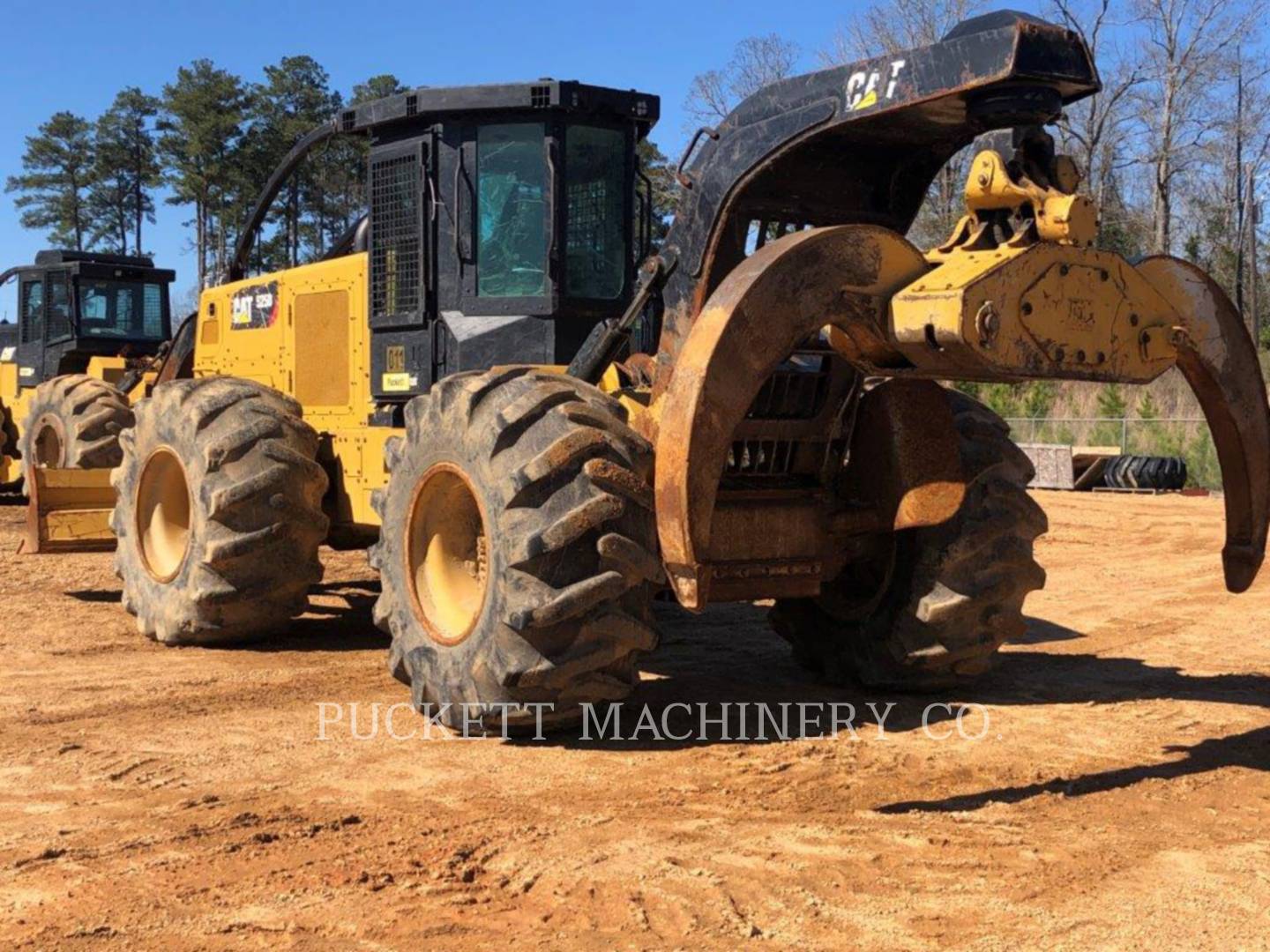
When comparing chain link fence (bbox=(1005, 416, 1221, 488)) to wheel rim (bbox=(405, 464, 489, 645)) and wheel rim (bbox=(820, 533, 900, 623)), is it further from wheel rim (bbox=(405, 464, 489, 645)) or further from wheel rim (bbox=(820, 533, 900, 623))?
wheel rim (bbox=(405, 464, 489, 645))

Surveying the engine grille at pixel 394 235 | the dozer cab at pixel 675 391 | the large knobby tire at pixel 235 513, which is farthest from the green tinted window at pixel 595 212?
the large knobby tire at pixel 235 513

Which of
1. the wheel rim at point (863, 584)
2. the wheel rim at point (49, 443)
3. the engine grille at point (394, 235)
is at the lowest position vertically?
the wheel rim at point (863, 584)

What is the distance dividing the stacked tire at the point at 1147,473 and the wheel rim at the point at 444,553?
64.8 feet

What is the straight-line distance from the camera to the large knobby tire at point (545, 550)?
5742 millimetres

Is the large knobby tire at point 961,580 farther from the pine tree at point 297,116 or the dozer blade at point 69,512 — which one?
the pine tree at point 297,116

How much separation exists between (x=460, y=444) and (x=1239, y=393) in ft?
10.6

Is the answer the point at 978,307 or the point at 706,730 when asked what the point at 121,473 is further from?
the point at 978,307

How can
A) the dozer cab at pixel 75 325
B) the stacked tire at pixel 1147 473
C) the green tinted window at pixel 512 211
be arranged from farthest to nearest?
the stacked tire at pixel 1147 473
the dozer cab at pixel 75 325
the green tinted window at pixel 512 211

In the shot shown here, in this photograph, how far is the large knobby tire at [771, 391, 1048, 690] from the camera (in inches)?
270

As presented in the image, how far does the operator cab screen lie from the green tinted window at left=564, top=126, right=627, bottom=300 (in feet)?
37.8

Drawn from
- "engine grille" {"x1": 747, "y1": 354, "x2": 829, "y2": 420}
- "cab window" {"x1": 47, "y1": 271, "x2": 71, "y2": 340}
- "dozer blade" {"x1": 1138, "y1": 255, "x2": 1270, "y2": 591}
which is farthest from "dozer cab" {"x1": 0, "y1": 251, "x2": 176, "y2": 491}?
"dozer blade" {"x1": 1138, "y1": 255, "x2": 1270, "y2": 591}

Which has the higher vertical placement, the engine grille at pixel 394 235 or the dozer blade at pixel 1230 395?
the engine grille at pixel 394 235

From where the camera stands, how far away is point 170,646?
864 cm

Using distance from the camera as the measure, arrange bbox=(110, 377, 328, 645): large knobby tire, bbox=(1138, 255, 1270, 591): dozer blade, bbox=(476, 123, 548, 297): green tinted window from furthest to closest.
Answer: bbox=(110, 377, 328, 645): large knobby tire, bbox=(476, 123, 548, 297): green tinted window, bbox=(1138, 255, 1270, 591): dozer blade
